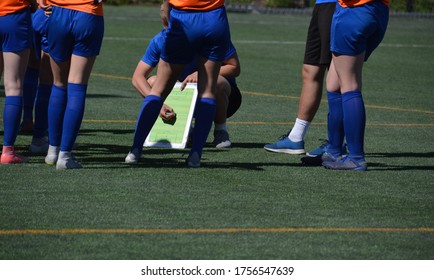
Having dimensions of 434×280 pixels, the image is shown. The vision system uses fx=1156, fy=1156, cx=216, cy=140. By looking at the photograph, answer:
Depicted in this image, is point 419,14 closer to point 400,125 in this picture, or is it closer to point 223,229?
point 400,125

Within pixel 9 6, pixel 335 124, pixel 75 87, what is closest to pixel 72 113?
pixel 75 87

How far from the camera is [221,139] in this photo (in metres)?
10.4

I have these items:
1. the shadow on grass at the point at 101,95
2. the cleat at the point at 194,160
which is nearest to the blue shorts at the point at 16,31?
the cleat at the point at 194,160

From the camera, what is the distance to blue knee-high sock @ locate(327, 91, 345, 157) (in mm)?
9516

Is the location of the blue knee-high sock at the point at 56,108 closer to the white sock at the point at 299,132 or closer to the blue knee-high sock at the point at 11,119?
the blue knee-high sock at the point at 11,119

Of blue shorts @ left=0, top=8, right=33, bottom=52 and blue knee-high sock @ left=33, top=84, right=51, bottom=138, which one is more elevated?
blue shorts @ left=0, top=8, right=33, bottom=52

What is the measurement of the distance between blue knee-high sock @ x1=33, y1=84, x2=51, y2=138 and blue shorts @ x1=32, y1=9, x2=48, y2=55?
0.39m

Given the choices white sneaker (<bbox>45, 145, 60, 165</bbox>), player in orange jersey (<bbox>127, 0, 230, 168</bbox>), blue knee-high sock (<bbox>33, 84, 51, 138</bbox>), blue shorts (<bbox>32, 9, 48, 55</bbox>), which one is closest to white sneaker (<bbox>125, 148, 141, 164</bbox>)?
player in orange jersey (<bbox>127, 0, 230, 168</bbox>)

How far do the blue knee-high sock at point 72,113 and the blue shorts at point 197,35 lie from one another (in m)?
0.76

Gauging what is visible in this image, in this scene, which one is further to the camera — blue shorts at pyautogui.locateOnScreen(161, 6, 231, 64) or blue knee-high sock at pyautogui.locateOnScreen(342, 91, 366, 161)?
blue knee-high sock at pyautogui.locateOnScreen(342, 91, 366, 161)

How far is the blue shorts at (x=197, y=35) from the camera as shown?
28.2 ft

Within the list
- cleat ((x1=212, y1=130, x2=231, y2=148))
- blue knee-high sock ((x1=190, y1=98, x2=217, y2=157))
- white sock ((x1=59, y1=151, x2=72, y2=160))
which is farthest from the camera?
cleat ((x1=212, y1=130, x2=231, y2=148))

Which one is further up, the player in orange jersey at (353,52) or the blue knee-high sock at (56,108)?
the player in orange jersey at (353,52)

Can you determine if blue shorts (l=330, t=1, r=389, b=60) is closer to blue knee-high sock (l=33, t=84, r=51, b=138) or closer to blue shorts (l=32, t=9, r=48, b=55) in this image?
blue shorts (l=32, t=9, r=48, b=55)
